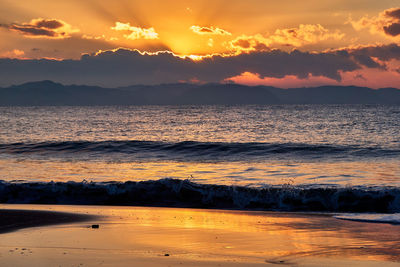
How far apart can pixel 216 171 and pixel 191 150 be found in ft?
36.4

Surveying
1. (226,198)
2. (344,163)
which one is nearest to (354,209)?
(226,198)

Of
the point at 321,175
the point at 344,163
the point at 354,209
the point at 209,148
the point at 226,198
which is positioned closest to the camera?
the point at 354,209

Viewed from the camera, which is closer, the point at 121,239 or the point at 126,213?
the point at 121,239

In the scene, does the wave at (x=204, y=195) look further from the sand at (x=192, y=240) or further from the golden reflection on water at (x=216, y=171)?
the sand at (x=192, y=240)

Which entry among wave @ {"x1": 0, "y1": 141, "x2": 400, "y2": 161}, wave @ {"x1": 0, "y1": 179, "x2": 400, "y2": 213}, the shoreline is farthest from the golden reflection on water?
the shoreline

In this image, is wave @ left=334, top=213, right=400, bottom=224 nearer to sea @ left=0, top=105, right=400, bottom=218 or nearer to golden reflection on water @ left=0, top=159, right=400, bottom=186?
sea @ left=0, top=105, right=400, bottom=218

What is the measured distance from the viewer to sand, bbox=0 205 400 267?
26.9 ft

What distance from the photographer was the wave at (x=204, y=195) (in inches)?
657

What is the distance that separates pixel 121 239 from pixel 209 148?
2582 centimetres

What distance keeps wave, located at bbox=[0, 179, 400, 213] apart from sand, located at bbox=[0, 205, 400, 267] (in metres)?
2.67

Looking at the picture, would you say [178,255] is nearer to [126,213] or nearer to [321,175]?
[126,213]

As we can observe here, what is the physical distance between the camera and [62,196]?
59.8 feet

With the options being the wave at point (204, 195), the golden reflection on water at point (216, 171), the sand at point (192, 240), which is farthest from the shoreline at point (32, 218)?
the golden reflection on water at point (216, 171)

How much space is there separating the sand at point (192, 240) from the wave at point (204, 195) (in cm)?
267
